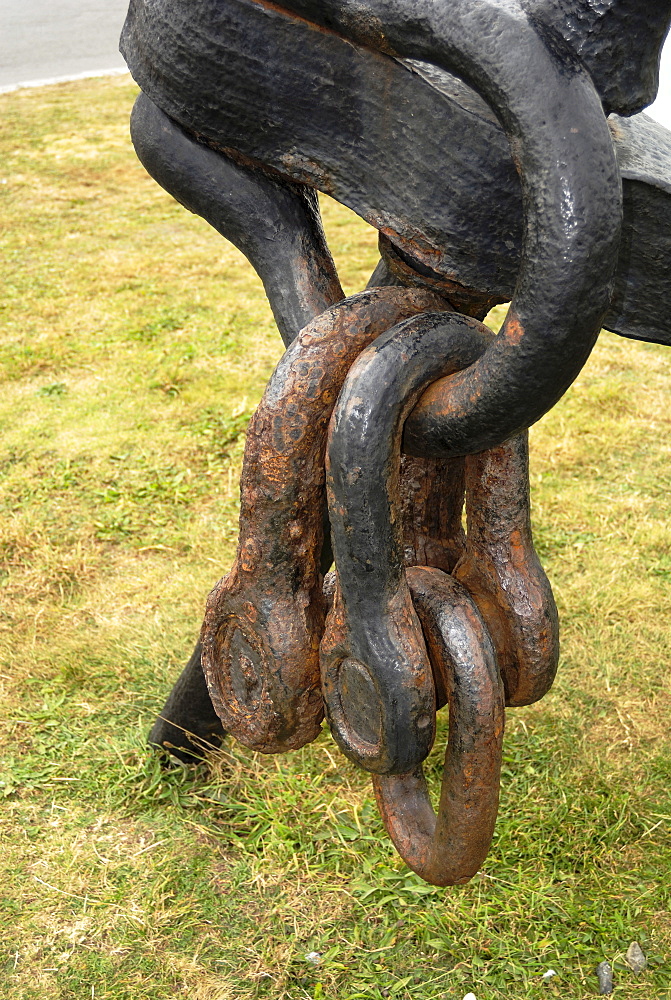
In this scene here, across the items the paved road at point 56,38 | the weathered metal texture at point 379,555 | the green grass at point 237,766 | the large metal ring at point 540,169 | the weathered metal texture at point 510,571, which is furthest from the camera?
the paved road at point 56,38

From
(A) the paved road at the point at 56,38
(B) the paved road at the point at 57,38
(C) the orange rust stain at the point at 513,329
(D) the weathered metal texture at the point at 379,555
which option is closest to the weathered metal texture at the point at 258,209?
(D) the weathered metal texture at the point at 379,555

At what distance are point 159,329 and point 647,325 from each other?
3.83m

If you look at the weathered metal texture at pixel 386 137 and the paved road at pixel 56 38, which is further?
the paved road at pixel 56 38

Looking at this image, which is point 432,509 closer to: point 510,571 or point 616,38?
point 510,571

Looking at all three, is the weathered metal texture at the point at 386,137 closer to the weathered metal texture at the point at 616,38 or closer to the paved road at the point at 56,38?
the weathered metal texture at the point at 616,38

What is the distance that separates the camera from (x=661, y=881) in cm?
207

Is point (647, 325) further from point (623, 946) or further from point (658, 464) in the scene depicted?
point (658, 464)

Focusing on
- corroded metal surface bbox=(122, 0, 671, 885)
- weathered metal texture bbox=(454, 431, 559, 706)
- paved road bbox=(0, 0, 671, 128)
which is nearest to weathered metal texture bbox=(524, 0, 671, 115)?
corroded metal surface bbox=(122, 0, 671, 885)

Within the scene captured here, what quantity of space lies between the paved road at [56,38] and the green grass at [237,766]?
7.68m

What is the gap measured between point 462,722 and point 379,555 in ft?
0.71

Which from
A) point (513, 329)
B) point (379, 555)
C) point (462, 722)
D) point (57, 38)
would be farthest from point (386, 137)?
point (57, 38)

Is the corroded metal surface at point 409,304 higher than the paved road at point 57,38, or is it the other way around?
the corroded metal surface at point 409,304

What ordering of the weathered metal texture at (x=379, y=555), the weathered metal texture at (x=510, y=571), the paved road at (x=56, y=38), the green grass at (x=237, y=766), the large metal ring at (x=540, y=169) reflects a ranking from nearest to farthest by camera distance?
the large metal ring at (x=540, y=169) < the weathered metal texture at (x=379, y=555) < the weathered metal texture at (x=510, y=571) < the green grass at (x=237, y=766) < the paved road at (x=56, y=38)

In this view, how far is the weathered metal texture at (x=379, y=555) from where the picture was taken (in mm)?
1047
